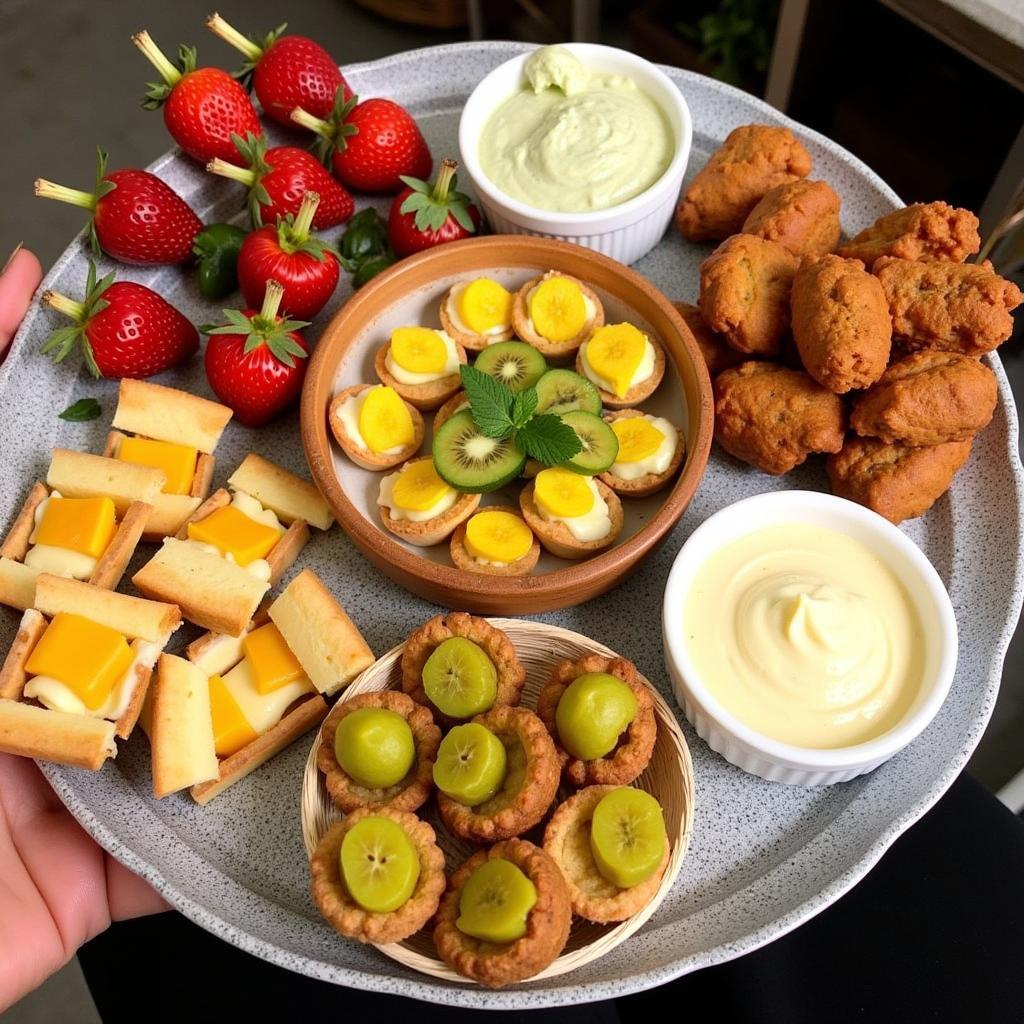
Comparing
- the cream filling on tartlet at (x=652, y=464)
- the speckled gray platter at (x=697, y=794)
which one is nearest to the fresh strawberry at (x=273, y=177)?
the speckled gray platter at (x=697, y=794)

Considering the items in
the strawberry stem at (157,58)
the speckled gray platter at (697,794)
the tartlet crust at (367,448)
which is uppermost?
the strawberry stem at (157,58)

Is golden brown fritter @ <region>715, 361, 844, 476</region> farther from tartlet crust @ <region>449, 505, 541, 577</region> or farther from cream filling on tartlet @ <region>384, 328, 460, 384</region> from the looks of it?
cream filling on tartlet @ <region>384, 328, 460, 384</region>

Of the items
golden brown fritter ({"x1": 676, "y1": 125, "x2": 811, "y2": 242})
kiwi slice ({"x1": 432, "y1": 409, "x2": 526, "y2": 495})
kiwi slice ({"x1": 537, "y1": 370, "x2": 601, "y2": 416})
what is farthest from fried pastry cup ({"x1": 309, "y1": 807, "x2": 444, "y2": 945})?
golden brown fritter ({"x1": 676, "y1": 125, "x2": 811, "y2": 242})

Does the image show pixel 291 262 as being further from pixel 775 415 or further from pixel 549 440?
pixel 775 415

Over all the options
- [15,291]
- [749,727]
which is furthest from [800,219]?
[15,291]

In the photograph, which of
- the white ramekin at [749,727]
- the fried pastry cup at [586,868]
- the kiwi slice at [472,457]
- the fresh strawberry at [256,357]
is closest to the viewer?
the fried pastry cup at [586,868]

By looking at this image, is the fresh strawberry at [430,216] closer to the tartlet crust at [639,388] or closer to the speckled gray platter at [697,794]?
the speckled gray platter at [697,794]

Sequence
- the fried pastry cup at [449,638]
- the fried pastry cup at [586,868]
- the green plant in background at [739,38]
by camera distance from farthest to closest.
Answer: the green plant in background at [739,38], the fried pastry cup at [449,638], the fried pastry cup at [586,868]

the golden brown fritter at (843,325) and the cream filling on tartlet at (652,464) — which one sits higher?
the golden brown fritter at (843,325)
